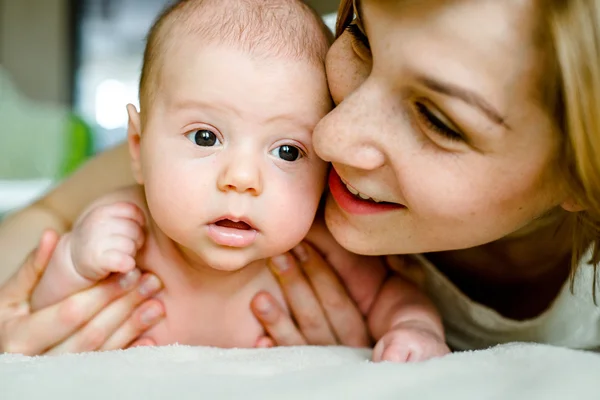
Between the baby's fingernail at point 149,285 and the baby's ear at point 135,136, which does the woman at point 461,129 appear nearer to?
the baby's fingernail at point 149,285

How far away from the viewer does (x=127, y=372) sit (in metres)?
0.81

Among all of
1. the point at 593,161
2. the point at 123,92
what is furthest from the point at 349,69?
the point at 123,92

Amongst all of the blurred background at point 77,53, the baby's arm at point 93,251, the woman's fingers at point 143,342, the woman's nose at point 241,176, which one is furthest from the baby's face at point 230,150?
the blurred background at point 77,53

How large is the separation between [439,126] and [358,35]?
216 millimetres

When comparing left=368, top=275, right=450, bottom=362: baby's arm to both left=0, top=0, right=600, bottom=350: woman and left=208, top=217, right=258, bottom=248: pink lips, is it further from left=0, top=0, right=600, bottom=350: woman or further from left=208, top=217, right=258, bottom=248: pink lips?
left=208, top=217, right=258, bottom=248: pink lips

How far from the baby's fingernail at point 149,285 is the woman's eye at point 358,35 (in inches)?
20.6

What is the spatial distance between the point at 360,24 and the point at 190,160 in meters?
0.32

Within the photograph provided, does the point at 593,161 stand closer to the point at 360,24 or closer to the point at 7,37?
the point at 360,24

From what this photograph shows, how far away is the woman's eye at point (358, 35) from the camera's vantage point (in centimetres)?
96

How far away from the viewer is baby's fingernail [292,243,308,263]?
46.6 inches

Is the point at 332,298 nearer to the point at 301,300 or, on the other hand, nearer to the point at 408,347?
the point at 301,300

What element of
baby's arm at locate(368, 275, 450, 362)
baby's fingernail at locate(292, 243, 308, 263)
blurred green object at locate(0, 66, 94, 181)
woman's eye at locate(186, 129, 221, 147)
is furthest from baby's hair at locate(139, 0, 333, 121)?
blurred green object at locate(0, 66, 94, 181)

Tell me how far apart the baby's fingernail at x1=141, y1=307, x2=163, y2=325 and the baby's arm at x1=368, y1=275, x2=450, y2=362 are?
0.37m

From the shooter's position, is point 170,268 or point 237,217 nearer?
point 237,217
